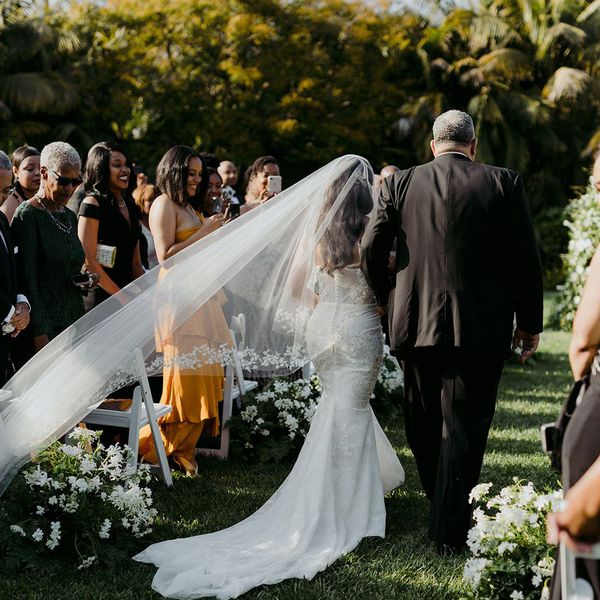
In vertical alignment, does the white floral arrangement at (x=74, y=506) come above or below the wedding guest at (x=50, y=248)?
below

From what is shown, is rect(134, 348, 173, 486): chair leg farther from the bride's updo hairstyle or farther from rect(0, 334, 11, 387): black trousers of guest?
the bride's updo hairstyle

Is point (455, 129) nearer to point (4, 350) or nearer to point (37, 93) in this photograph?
point (4, 350)

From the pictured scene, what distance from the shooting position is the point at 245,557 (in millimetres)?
4445

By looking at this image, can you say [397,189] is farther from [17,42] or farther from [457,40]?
[457,40]

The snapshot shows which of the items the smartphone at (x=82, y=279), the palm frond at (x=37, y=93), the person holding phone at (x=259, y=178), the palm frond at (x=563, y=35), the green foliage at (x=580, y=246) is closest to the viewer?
the smartphone at (x=82, y=279)

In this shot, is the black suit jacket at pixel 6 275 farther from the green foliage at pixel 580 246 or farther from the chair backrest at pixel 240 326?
the green foliage at pixel 580 246

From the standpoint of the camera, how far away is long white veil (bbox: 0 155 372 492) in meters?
4.73

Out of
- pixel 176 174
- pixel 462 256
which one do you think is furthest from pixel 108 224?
pixel 462 256

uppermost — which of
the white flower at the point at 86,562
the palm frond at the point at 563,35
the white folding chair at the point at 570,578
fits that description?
the palm frond at the point at 563,35

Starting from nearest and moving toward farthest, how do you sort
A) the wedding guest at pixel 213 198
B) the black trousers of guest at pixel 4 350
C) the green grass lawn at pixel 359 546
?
1. the green grass lawn at pixel 359 546
2. the black trousers of guest at pixel 4 350
3. the wedding guest at pixel 213 198

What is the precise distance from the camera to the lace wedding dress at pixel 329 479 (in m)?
4.49

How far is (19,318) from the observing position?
489cm

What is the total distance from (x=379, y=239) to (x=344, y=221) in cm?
29

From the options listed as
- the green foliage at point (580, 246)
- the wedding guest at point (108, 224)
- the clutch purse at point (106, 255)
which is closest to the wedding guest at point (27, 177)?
the wedding guest at point (108, 224)
